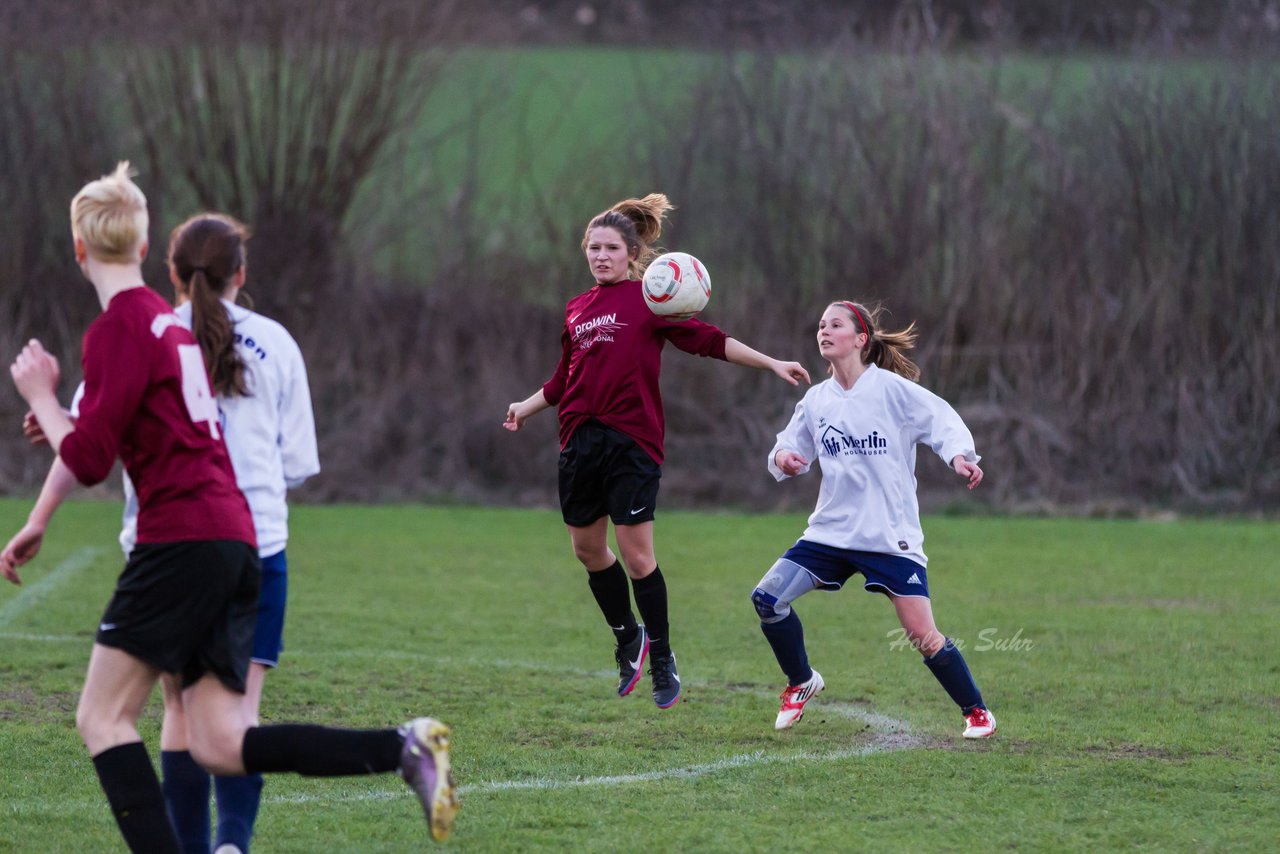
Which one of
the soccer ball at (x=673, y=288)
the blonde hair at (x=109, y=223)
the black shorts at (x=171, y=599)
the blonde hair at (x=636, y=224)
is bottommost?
the black shorts at (x=171, y=599)

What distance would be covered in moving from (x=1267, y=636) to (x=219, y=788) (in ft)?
18.6

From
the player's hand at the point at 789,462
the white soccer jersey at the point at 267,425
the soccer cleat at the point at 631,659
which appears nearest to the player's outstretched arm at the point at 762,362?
the player's hand at the point at 789,462

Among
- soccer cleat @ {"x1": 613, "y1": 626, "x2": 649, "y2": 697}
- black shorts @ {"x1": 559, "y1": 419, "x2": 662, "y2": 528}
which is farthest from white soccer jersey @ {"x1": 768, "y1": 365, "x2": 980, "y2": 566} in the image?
soccer cleat @ {"x1": 613, "y1": 626, "x2": 649, "y2": 697}

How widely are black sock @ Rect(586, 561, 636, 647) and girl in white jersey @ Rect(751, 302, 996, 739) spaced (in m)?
0.62

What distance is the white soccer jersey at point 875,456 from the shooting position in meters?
5.09

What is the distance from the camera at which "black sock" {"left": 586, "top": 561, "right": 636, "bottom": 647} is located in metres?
5.60

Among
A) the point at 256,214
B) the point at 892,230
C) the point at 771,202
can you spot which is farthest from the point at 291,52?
the point at 892,230

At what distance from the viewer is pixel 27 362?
3.30 m

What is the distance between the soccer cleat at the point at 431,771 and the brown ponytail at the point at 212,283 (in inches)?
36.0

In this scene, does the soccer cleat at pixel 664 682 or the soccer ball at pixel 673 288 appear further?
the soccer cleat at pixel 664 682

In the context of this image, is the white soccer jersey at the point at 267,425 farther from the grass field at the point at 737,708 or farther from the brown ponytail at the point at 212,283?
the grass field at the point at 737,708

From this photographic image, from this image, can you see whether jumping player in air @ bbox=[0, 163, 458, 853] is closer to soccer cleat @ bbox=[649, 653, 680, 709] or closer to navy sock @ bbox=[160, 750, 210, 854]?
navy sock @ bbox=[160, 750, 210, 854]

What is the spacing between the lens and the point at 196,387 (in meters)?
3.21

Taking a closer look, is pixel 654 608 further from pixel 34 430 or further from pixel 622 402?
pixel 34 430
